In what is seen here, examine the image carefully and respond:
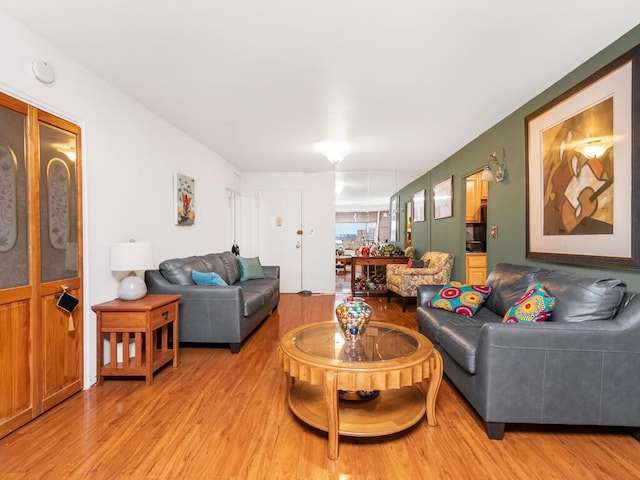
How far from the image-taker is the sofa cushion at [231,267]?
4269 millimetres

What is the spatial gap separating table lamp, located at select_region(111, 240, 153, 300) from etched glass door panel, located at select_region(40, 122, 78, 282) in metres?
0.25

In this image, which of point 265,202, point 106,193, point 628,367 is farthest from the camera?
point 265,202

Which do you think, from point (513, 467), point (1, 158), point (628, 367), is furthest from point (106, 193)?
point (628, 367)

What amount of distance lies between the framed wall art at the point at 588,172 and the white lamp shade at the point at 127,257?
323 centimetres

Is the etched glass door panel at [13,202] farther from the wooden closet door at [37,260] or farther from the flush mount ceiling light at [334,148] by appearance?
the flush mount ceiling light at [334,148]

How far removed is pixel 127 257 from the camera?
2.45 metres

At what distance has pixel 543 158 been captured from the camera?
2.73 metres

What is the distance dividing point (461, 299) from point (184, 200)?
125 inches

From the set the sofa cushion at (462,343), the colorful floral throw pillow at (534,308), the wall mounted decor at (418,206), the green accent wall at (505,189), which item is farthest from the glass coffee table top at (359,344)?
the wall mounted decor at (418,206)

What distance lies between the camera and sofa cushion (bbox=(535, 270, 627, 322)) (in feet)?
5.94

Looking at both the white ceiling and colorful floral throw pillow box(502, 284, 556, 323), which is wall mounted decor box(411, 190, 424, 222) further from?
colorful floral throw pillow box(502, 284, 556, 323)

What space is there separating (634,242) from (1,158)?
3648 millimetres

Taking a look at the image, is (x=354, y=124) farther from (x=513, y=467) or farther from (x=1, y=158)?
(x=513, y=467)

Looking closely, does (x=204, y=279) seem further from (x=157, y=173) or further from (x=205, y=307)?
(x=157, y=173)
